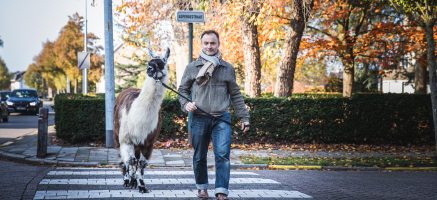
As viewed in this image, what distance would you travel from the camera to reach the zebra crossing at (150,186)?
7656mm

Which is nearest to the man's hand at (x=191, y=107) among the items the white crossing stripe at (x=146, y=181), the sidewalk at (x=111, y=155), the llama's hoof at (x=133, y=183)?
the llama's hoof at (x=133, y=183)

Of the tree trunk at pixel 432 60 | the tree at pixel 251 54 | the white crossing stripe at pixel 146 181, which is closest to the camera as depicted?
the white crossing stripe at pixel 146 181

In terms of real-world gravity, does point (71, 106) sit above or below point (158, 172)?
above

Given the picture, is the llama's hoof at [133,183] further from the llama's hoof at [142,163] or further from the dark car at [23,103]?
the dark car at [23,103]

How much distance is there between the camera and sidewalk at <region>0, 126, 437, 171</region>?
1161 centimetres

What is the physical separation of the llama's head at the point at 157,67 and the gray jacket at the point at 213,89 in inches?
21.1

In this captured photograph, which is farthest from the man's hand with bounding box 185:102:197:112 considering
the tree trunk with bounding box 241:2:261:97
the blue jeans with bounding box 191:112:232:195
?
the tree trunk with bounding box 241:2:261:97

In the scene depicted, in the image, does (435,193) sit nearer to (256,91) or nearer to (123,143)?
(123,143)

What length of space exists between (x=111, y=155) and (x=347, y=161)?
5.54 metres

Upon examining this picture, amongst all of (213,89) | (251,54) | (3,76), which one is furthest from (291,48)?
(3,76)

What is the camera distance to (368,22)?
28828 millimetres

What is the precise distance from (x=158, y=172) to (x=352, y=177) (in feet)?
12.3

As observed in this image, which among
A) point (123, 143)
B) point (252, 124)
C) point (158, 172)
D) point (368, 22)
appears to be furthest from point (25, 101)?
point (123, 143)

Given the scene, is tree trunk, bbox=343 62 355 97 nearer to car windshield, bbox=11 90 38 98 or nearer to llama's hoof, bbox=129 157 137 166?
car windshield, bbox=11 90 38 98
